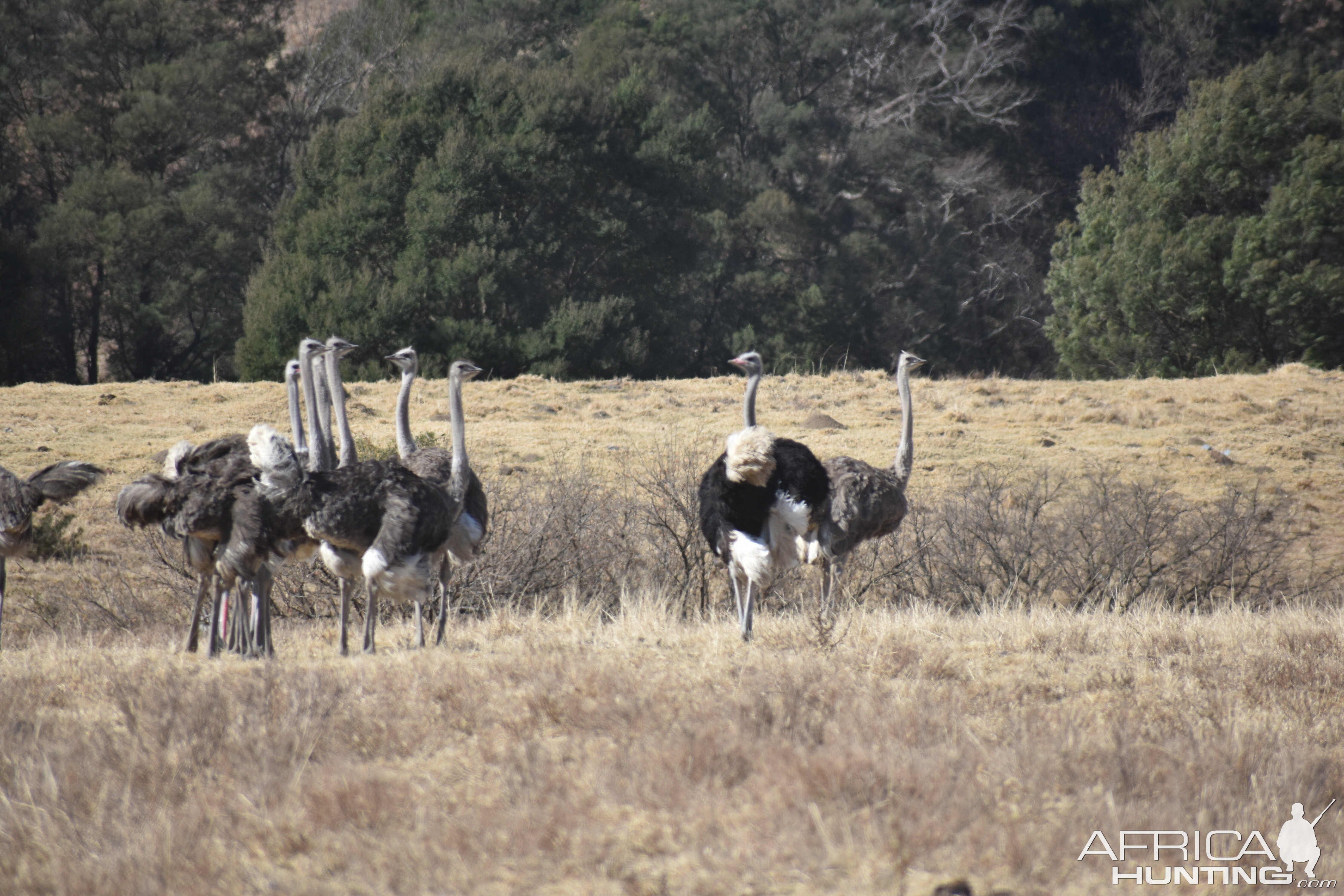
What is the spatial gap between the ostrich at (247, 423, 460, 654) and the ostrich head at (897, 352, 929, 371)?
14.8 ft

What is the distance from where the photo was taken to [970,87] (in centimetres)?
3747

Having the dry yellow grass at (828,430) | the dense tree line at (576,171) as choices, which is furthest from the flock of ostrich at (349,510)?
the dense tree line at (576,171)

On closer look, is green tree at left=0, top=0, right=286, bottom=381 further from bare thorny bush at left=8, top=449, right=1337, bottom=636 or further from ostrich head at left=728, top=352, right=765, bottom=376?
ostrich head at left=728, top=352, right=765, bottom=376

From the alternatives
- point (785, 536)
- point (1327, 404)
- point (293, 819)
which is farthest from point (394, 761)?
point (1327, 404)

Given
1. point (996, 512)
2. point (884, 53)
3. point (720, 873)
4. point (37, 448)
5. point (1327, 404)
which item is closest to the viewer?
point (720, 873)

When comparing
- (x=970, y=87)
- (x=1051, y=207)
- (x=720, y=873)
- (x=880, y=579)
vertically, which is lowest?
(x=880, y=579)

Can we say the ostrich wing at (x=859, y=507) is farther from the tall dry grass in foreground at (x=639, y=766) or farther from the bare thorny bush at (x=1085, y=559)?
the bare thorny bush at (x=1085, y=559)

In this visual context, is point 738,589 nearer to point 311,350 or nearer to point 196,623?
point 311,350

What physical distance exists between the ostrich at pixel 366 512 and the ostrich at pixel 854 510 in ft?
8.32

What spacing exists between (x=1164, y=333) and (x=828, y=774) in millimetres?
27265

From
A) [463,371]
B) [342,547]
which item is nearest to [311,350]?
[463,371]

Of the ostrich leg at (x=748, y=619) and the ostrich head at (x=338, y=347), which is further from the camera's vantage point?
the ostrich head at (x=338, y=347)

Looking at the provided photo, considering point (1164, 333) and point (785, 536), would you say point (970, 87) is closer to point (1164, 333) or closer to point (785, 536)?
point (1164, 333)

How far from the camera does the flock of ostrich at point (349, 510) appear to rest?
6.55 meters
